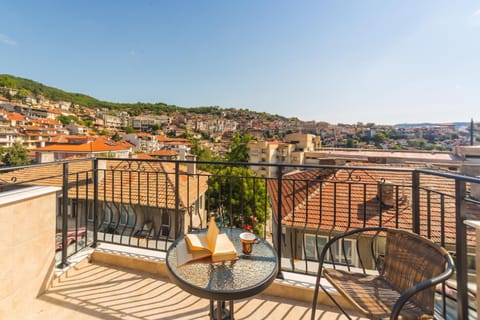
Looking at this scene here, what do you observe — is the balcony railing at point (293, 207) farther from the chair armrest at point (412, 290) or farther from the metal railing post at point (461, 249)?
the chair armrest at point (412, 290)

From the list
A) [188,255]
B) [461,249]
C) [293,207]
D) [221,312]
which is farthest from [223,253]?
[461,249]

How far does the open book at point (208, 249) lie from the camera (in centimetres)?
113

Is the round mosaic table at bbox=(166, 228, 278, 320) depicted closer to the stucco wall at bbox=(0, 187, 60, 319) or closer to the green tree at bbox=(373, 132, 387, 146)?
the stucco wall at bbox=(0, 187, 60, 319)

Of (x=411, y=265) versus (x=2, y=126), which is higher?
(x=2, y=126)

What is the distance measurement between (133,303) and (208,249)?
43.1 inches

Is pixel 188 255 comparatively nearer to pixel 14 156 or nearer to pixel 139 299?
pixel 139 299

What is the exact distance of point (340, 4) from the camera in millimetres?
5582

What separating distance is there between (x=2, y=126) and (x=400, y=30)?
2212 inches

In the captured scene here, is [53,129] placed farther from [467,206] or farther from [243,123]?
[467,206]

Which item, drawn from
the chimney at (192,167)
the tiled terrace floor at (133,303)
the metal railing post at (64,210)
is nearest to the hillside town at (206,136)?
the chimney at (192,167)

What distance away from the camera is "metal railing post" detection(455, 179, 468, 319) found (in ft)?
3.56

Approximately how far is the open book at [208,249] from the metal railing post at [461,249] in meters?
1.18

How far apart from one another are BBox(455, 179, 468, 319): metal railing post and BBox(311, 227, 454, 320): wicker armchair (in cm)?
22

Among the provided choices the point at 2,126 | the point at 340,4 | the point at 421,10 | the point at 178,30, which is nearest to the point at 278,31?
the point at 340,4
